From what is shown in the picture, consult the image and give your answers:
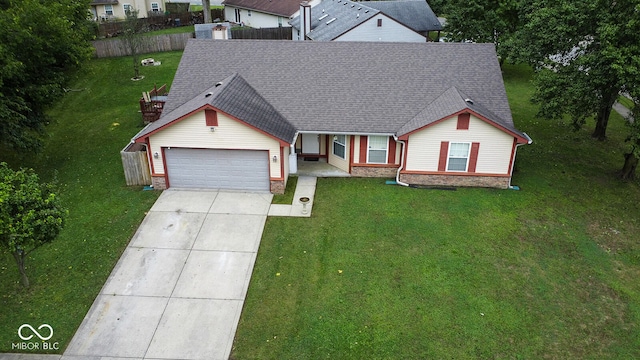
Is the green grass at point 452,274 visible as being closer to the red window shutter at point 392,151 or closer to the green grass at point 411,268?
the green grass at point 411,268

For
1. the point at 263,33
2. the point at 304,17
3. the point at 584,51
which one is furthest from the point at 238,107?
the point at 263,33

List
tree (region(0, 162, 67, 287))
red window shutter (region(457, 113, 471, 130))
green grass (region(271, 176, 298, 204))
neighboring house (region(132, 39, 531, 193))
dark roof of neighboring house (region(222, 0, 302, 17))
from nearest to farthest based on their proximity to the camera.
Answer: tree (region(0, 162, 67, 287)) < red window shutter (region(457, 113, 471, 130)) < neighboring house (region(132, 39, 531, 193)) < green grass (region(271, 176, 298, 204)) < dark roof of neighboring house (region(222, 0, 302, 17))

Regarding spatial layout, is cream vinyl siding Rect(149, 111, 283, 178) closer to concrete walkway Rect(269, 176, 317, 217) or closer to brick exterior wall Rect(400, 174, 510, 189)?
concrete walkway Rect(269, 176, 317, 217)

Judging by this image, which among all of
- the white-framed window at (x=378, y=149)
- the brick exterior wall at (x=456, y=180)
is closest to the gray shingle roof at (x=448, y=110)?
the white-framed window at (x=378, y=149)

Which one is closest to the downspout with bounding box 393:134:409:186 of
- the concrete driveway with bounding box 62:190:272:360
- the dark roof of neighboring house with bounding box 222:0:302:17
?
the concrete driveway with bounding box 62:190:272:360

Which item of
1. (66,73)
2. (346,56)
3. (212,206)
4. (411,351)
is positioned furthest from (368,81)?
(66,73)
